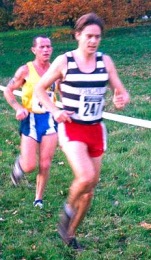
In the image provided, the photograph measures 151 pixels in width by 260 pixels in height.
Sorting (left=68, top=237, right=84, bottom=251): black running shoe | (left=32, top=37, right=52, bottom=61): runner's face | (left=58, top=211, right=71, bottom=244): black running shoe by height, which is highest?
(left=32, top=37, right=52, bottom=61): runner's face

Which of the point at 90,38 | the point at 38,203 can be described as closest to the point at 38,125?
the point at 38,203

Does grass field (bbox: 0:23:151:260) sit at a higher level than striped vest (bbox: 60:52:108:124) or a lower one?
lower

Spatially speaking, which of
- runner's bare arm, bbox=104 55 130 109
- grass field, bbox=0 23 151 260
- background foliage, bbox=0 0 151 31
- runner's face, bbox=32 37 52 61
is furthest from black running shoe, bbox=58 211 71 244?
background foliage, bbox=0 0 151 31

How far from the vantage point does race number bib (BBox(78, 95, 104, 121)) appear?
495cm

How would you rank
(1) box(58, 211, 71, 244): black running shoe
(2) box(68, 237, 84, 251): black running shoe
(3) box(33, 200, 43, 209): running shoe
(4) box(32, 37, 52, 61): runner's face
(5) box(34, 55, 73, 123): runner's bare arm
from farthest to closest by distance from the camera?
(3) box(33, 200, 43, 209): running shoe
(4) box(32, 37, 52, 61): runner's face
(2) box(68, 237, 84, 251): black running shoe
(1) box(58, 211, 71, 244): black running shoe
(5) box(34, 55, 73, 123): runner's bare arm

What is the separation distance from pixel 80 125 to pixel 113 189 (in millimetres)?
2562

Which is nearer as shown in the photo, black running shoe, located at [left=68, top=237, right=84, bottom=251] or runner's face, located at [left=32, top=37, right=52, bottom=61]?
black running shoe, located at [left=68, top=237, right=84, bottom=251]

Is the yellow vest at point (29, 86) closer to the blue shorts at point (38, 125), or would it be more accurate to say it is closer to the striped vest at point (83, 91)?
the blue shorts at point (38, 125)

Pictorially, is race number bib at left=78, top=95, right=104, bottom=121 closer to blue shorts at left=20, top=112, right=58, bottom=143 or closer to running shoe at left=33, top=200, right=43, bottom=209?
blue shorts at left=20, top=112, right=58, bottom=143

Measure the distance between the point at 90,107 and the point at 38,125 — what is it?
5.19ft

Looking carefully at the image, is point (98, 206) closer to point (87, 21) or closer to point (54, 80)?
point (54, 80)

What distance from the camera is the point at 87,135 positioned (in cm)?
507

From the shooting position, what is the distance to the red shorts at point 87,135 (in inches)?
199

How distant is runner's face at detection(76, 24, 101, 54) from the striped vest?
143mm
